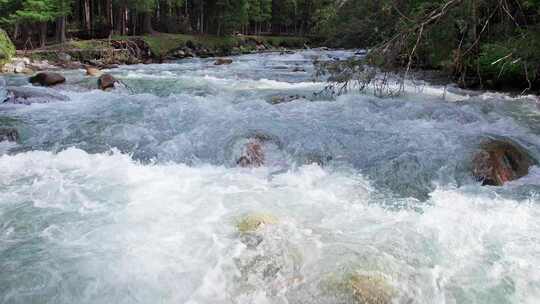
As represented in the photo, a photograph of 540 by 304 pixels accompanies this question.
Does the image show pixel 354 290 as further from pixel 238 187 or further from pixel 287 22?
pixel 287 22

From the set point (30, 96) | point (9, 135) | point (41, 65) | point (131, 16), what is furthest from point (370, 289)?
point (131, 16)

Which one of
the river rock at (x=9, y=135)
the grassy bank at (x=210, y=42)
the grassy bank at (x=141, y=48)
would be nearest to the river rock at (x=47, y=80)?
the river rock at (x=9, y=135)

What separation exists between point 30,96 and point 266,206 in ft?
30.8

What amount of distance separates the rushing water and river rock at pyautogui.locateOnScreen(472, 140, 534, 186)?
187mm

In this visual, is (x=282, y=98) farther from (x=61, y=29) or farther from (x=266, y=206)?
(x=61, y=29)

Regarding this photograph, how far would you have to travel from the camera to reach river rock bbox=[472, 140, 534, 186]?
6.46 metres

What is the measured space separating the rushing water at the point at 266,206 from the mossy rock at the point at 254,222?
0.08m

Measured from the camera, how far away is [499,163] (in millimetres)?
6691

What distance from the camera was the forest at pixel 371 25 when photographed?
20.1ft

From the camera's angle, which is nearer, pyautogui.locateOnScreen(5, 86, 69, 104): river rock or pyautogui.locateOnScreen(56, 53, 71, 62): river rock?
pyautogui.locateOnScreen(5, 86, 69, 104): river rock

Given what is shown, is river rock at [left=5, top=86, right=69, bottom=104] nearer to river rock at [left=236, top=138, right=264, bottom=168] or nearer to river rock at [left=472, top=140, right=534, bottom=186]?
river rock at [left=236, top=138, right=264, bottom=168]

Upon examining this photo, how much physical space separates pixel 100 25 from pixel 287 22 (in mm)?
30335

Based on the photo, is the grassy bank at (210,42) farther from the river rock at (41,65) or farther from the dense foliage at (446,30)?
the dense foliage at (446,30)

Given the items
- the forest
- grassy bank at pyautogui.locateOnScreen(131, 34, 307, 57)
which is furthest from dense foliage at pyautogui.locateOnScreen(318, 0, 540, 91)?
grassy bank at pyautogui.locateOnScreen(131, 34, 307, 57)
